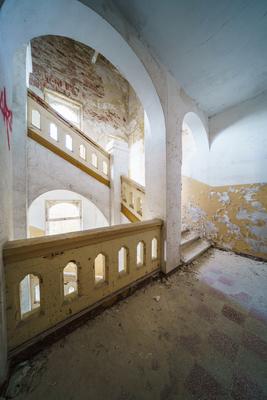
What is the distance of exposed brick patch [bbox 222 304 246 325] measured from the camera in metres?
1.39

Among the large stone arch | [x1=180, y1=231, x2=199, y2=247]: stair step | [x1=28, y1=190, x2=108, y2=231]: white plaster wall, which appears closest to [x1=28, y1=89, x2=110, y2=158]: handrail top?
the large stone arch

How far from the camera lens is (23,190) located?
204 cm

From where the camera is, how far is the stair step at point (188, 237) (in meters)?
2.97

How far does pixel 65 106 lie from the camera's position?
190 inches

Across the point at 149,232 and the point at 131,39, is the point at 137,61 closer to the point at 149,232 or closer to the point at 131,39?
the point at 131,39

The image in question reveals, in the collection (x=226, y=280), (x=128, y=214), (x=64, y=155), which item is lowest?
(x=226, y=280)

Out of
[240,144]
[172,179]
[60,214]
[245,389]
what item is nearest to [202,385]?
[245,389]

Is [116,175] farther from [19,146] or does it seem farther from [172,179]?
[19,146]

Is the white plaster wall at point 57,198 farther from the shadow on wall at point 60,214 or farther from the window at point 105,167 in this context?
the window at point 105,167

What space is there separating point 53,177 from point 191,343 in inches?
121

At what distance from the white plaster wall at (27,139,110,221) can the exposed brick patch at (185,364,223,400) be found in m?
2.95

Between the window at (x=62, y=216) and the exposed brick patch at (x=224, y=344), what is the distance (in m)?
5.57

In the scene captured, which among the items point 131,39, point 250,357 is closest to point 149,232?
point 250,357

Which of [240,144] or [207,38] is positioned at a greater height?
[207,38]
